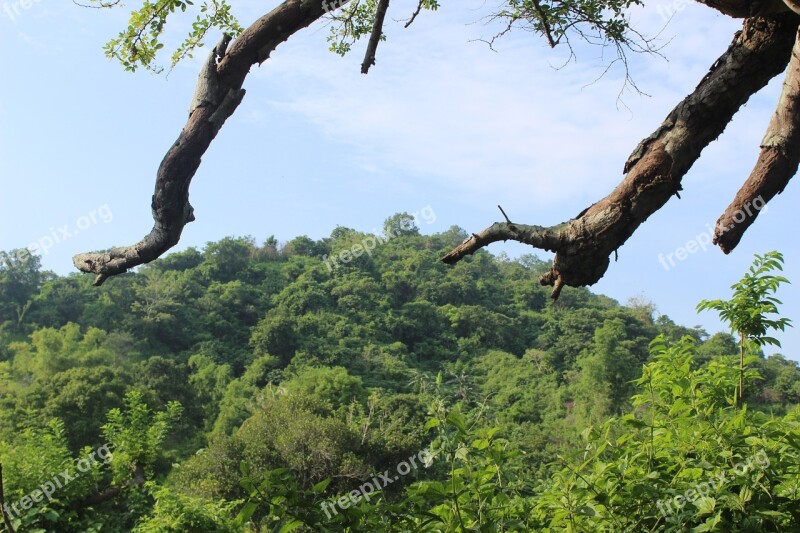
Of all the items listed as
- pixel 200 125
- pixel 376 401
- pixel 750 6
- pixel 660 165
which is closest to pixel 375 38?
pixel 200 125

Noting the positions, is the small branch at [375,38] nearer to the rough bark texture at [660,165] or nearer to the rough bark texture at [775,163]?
the rough bark texture at [660,165]

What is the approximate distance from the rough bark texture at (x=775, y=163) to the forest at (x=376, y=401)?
618 mm

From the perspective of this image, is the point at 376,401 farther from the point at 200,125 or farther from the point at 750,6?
the point at 750,6

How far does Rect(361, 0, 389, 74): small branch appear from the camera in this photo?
2832 millimetres

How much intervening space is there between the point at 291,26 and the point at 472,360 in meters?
45.5

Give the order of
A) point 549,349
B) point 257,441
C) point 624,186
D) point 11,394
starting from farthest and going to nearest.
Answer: point 549,349 < point 11,394 < point 257,441 < point 624,186

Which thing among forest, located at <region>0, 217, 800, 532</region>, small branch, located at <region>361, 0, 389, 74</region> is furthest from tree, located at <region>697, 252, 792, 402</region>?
small branch, located at <region>361, 0, 389, 74</region>

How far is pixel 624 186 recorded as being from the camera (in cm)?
246

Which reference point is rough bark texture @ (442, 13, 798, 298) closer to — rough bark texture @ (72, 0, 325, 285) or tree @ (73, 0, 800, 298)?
tree @ (73, 0, 800, 298)

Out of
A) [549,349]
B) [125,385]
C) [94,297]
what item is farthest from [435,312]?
[125,385]

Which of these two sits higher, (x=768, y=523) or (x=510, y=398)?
(x=510, y=398)

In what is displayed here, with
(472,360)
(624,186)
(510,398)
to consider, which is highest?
(472,360)

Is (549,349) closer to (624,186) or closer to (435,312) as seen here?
(435,312)

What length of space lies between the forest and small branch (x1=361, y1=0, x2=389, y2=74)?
3.98 feet
